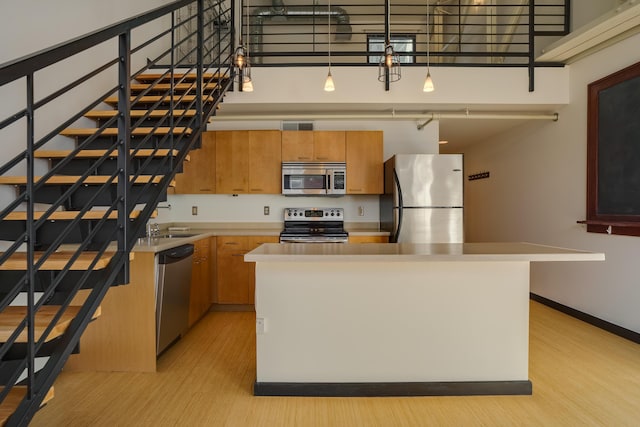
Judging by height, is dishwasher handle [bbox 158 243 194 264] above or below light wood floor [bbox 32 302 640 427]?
above

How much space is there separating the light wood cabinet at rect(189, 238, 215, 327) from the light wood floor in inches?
25.4

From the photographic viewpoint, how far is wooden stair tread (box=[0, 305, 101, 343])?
51.7 inches

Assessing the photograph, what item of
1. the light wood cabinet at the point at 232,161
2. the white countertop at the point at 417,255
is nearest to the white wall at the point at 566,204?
the white countertop at the point at 417,255

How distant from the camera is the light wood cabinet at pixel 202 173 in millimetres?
4480

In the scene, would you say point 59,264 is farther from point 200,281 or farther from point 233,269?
point 233,269

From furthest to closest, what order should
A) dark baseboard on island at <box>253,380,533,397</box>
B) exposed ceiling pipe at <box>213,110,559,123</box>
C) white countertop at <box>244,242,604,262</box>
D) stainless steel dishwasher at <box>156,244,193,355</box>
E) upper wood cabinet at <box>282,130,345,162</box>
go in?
upper wood cabinet at <box>282,130,345,162</box>, exposed ceiling pipe at <box>213,110,559,123</box>, stainless steel dishwasher at <box>156,244,193,355</box>, dark baseboard on island at <box>253,380,533,397</box>, white countertop at <box>244,242,604,262</box>

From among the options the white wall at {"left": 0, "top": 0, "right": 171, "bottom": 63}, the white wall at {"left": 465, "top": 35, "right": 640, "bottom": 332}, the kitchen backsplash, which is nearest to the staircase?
the white wall at {"left": 0, "top": 0, "right": 171, "bottom": 63}

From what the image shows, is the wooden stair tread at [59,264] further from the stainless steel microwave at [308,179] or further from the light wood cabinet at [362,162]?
the light wood cabinet at [362,162]

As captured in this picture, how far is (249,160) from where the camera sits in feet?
14.7

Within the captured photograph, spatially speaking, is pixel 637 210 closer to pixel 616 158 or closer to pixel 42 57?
pixel 616 158

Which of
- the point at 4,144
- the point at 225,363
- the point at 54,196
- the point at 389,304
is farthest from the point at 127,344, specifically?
the point at 389,304

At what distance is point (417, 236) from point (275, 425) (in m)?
2.57

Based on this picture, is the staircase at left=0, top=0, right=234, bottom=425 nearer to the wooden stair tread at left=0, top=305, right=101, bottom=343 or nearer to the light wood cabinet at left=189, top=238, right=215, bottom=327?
the wooden stair tread at left=0, top=305, right=101, bottom=343

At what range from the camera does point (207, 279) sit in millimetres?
4020
